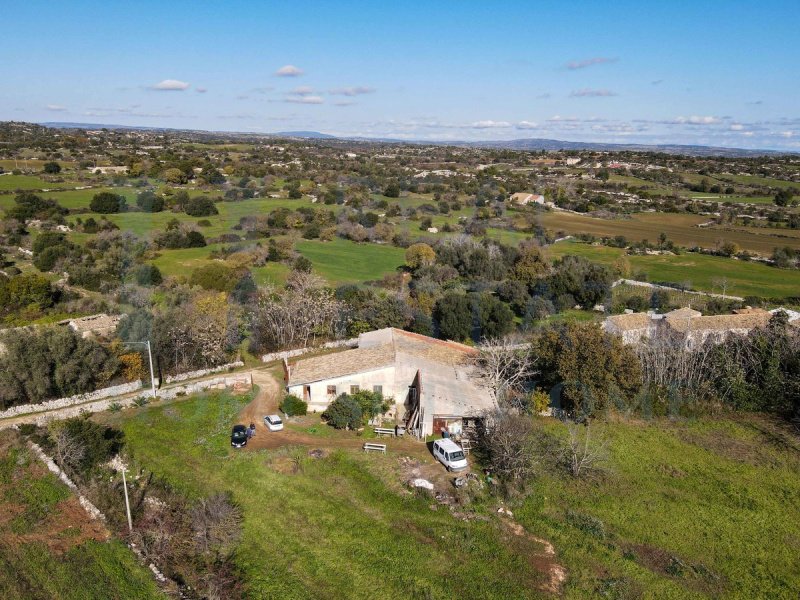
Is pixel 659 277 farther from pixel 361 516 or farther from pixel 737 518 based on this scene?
pixel 361 516

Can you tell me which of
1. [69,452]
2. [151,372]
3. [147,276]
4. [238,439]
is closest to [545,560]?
[238,439]

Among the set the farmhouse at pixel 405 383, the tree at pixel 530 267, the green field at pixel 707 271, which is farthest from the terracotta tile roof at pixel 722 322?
the farmhouse at pixel 405 383

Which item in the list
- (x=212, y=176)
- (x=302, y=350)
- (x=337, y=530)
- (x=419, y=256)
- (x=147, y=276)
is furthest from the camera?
(x=212, y=176)

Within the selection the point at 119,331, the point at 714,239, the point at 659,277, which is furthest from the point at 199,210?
the point at 714,239

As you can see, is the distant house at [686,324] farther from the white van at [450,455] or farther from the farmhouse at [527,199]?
the farmhouse at [527,199]

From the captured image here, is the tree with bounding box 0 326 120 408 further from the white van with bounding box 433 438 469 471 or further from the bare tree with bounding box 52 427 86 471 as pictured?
the white van with bounding box 433 438 469 471

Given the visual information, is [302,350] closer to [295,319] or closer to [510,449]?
[295,319]
